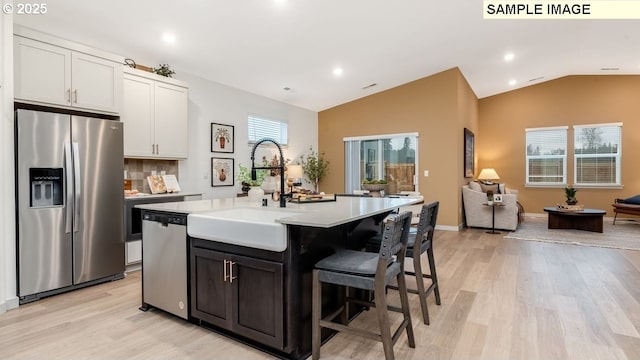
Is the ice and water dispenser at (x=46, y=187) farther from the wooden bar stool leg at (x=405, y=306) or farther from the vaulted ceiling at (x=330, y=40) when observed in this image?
the wooden bar stool leg at (x=405, y=306)

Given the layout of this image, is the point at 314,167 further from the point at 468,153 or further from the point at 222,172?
the point at 468,153

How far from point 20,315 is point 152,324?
116cm

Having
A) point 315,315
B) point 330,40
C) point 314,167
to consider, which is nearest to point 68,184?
point 315,315

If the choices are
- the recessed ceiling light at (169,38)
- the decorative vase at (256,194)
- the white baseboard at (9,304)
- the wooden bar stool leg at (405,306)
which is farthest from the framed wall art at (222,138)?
the wooden bar stool leg at (405,306)

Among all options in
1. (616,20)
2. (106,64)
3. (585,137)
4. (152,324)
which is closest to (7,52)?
(106,64)

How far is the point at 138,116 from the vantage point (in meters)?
4.02

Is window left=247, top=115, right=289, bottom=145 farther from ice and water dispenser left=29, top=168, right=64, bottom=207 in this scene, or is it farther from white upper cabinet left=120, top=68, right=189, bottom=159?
ice and water dispenser left=29, top=168, right=64, bottom=207

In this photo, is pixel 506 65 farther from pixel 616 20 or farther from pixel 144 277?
pixel 144 277

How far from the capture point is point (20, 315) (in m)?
2.68

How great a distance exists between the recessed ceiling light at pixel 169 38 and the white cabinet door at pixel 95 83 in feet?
1.96

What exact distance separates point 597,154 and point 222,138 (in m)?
8.42

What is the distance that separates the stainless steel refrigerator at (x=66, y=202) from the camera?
291cm

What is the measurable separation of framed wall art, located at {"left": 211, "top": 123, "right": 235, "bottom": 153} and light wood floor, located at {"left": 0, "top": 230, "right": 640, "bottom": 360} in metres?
2.35

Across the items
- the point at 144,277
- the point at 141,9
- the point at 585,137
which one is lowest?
the point at 144,277
